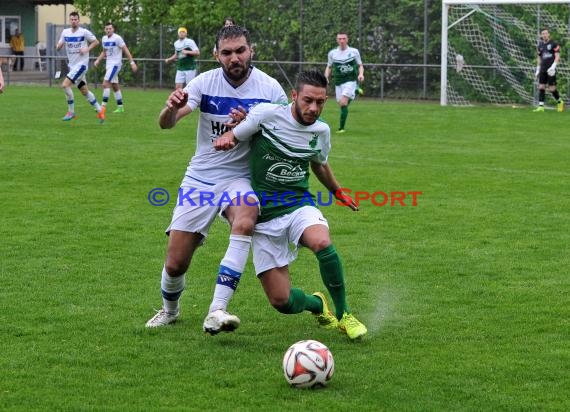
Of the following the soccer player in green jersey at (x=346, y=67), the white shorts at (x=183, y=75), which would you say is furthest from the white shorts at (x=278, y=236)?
the white shorts at (x=183, y=75)

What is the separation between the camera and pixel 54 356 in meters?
6.00

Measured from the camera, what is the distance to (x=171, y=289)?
672cm

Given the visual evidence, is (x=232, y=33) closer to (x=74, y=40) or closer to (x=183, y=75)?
(x=74, y=40)

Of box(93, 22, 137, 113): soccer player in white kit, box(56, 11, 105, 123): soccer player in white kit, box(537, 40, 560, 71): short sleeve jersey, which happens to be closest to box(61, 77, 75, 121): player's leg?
box(56, 11, 105, 123): soccer player in white kit

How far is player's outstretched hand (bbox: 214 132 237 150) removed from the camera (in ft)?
20.7

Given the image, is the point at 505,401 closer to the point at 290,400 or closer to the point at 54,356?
the point at 290,400

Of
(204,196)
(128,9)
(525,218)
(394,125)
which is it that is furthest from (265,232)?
(128,9)

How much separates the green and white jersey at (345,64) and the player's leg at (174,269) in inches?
589

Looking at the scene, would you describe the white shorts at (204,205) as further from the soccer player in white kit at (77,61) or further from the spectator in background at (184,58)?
the spectator in background at (184,58)

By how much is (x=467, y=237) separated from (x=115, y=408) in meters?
5.48

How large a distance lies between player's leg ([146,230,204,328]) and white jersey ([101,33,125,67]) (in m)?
18.5

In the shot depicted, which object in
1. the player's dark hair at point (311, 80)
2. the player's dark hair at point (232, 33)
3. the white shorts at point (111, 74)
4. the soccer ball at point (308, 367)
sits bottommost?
the soccer ball at point (308, 367)

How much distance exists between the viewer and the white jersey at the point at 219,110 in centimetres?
668

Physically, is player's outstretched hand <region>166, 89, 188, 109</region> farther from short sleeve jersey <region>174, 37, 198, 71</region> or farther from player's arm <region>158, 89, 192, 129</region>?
short sleeve jersey <region>174, 37, 198, 71</region>
